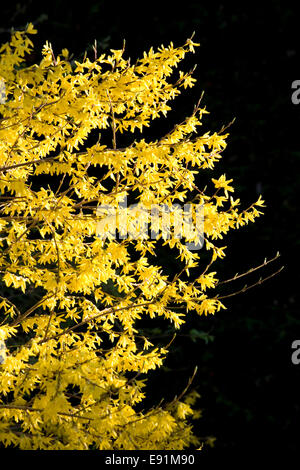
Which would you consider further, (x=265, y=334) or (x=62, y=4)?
(x=62, y=4)

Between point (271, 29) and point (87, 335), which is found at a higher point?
point (271, 29)

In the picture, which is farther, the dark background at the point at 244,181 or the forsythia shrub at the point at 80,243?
the dark background at the point at 244,181

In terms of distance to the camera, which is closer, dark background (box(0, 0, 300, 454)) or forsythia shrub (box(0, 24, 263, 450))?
forsythia shrub (box(0, 24, 263, 450))

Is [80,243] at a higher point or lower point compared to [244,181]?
lower

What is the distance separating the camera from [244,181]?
23.8 feet

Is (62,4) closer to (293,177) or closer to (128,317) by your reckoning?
(293,177)

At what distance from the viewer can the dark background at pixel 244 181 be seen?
6871 millimetres

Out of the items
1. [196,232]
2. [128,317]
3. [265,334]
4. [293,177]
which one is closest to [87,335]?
[128,317]

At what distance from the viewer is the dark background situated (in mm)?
6871

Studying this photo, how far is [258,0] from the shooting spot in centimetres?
735

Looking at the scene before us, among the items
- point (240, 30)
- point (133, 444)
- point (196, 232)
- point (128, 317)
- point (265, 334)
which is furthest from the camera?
point (240, 30)

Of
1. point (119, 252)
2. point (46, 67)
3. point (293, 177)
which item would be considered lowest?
point (119, 252)

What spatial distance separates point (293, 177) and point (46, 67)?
457 centimetres

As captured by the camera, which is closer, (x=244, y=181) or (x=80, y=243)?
(x=80, y=243)
